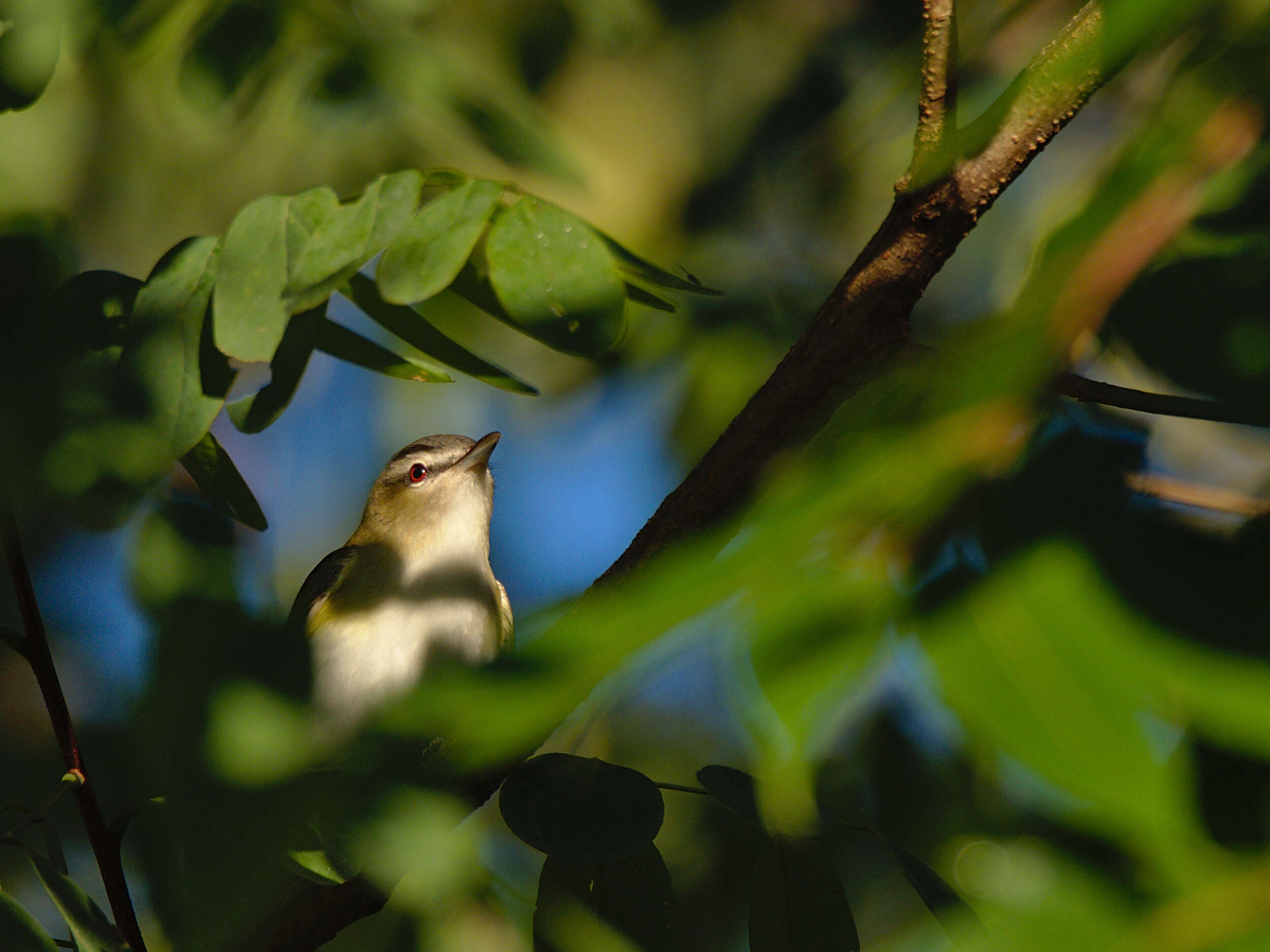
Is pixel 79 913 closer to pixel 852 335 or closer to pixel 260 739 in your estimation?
pixel 260 739

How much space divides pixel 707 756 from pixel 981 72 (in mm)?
2486

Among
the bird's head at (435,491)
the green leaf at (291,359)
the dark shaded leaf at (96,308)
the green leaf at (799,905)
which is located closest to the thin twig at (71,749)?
the dark shaded leaf at (96,308)

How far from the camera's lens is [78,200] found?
5348mm

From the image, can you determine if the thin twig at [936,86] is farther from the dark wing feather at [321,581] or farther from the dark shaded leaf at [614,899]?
the dark wing feather at [321,581]

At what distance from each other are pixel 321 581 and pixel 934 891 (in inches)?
121

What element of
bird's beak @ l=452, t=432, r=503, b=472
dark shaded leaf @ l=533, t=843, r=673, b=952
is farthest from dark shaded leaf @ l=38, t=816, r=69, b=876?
bird's beak @ l=452, t=432, r=503, b=472

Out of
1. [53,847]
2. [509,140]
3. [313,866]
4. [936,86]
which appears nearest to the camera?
[936,86]

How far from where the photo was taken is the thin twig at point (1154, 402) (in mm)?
705

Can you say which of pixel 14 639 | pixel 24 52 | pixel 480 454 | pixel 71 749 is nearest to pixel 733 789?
pixel 71 749

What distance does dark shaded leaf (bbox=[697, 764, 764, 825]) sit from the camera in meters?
1.67

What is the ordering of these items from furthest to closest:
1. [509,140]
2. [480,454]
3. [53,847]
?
[480,454] < [509,140] < [53,847]

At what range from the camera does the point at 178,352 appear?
1.87 m

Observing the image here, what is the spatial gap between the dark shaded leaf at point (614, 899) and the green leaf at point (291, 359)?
872 mm

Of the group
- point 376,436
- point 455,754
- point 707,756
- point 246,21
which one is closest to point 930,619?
point 455,754
